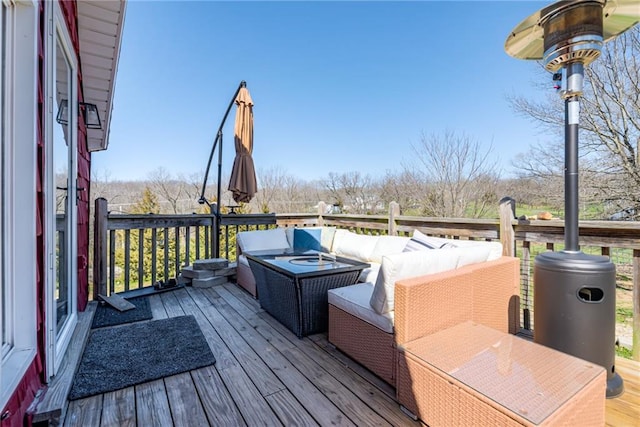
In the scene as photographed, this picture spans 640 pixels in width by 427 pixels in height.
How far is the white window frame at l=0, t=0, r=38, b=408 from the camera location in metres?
1.42

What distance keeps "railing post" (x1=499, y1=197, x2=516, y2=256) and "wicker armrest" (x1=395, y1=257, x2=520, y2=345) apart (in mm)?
361

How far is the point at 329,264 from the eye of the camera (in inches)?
116

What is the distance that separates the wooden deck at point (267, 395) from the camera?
1658 millimetres

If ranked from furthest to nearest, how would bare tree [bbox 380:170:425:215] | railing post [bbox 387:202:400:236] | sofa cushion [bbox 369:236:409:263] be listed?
bare tree [bbox 380:170:425:215] < railing post [bbox 387:202:400:236] < sofa cushion [bbox 369:236:409:263]

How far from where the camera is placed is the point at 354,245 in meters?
4.21

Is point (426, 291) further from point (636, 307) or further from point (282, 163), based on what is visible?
point (282, 163)

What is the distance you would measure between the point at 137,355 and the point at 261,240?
2.23 meters

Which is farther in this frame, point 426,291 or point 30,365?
point 426,291

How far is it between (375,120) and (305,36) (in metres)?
4.21

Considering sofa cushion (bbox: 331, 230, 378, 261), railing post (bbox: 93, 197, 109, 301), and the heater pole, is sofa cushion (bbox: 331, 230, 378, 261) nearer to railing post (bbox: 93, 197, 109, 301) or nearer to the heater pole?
the heater pole

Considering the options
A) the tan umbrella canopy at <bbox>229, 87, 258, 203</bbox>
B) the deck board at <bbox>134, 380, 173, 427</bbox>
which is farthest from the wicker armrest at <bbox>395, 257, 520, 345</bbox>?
the tan umbrella canopy at <bbox>229, 87, 258, 203</bbox>

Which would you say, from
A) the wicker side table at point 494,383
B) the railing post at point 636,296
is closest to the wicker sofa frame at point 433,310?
the wicker side table at point 494,383

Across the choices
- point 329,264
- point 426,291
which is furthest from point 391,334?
point 329,264

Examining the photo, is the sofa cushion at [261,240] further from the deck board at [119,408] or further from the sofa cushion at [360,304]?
the deck board at [119,408]
